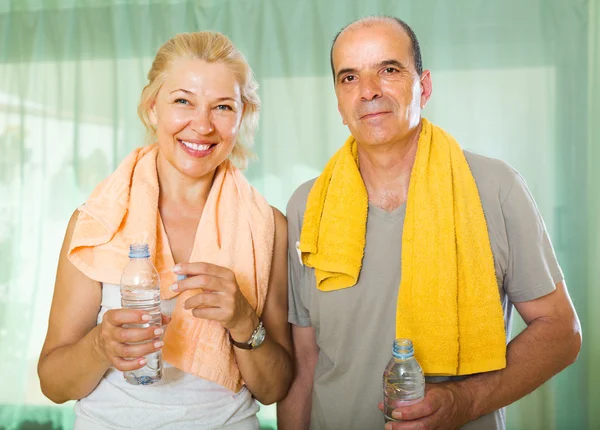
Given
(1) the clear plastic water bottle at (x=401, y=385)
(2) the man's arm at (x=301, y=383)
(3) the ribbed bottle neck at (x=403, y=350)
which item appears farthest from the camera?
(2) the man's arm at (x=301, y=383)

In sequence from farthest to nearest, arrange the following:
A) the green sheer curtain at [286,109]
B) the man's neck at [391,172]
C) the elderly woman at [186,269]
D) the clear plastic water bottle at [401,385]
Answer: the green sheer curtain at [286,109]
the man's neck at [391,172]
the elderly woman at [186,269]
the clear plastic water bottle at [401,385]

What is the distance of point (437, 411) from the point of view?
1.23 m

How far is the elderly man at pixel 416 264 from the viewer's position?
4.47 feet

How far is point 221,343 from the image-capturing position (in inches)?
54.9

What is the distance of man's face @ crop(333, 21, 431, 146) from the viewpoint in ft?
4.60

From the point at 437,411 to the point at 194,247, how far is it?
0.65 meters

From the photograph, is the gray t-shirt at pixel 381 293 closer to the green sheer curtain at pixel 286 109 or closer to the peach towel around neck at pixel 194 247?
the peach towel around neck at pixel 194 247

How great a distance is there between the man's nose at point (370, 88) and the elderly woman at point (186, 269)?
0.95ft

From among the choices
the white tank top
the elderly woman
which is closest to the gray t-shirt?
the elderly woman

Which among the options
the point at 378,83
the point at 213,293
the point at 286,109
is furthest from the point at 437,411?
the point at 286,109

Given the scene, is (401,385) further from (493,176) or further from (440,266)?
(493,176)

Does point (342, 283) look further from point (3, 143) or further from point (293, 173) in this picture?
point (3, 143)

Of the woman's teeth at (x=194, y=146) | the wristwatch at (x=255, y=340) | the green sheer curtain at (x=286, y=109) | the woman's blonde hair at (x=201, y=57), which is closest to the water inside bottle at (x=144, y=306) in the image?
the wristwatch at (x=255, y=340)

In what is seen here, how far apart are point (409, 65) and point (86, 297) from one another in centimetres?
92
